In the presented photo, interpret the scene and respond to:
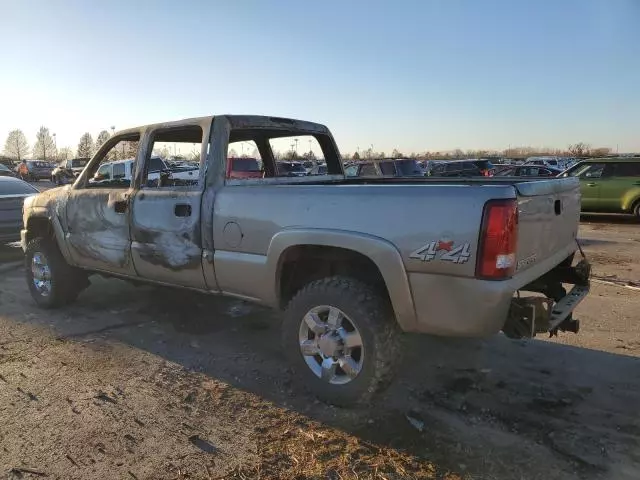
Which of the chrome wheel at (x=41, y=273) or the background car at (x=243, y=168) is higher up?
the background car at (x=243, y=168)

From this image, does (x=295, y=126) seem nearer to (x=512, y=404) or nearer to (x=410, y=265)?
(x=410, y=265)

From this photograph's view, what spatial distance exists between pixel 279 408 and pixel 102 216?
269 cm

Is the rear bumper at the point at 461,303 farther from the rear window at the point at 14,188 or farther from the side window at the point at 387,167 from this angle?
the side window at the point at 387,167

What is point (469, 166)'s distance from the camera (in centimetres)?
2222

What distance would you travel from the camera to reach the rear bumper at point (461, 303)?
9.30 ft

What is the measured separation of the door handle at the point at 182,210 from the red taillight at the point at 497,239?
2338 millimetres

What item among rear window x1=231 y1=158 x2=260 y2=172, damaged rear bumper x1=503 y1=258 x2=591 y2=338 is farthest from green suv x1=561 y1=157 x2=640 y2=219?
rear window x1=231 y1=158 x2=260 y2=172

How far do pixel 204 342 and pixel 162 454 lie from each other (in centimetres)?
183

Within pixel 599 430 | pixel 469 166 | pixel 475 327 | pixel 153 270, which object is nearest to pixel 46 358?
pixel 153 270

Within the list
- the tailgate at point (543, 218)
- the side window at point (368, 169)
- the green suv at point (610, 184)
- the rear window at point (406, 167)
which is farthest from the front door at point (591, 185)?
the tailgate at point (543, 218)

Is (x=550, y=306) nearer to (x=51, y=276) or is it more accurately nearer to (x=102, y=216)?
(x=102, y=216)

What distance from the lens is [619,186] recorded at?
47.9 ft

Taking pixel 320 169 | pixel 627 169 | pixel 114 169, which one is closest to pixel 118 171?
pixel 114 169

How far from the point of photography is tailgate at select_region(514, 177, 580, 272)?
2973 millimetres
